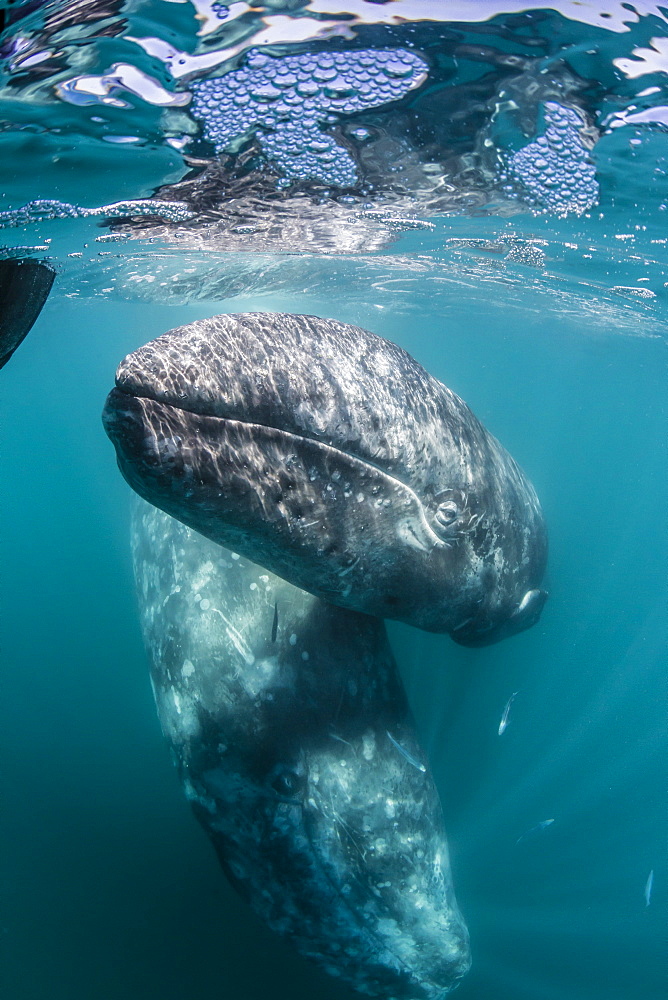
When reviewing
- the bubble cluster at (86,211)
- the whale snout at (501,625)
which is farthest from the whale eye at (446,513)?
the bubble cluster at (86,211)

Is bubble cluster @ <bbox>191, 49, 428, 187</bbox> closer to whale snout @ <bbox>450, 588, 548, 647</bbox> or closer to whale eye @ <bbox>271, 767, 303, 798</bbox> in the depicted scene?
whale snout @ <bbox>450, 588, 548, 647</bbox>

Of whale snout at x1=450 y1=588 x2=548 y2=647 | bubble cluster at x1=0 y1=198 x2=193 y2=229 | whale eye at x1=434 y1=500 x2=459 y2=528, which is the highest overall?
bubble cluster at x1=0 y1=198 x2=193 y2=229

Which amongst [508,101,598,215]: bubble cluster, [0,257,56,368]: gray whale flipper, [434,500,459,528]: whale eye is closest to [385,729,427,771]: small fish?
[434,500,459,528]: whale eye

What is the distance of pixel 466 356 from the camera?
61.7 m

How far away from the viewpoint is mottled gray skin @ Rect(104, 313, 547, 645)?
3.11m

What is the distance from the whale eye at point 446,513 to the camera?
443cm

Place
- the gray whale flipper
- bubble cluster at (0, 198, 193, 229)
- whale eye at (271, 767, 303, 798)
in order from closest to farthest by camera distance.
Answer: whale eye at (271, 767, 303, 798) → the gray whale flipper → bubble cluster at (0, 198, 193, 229)

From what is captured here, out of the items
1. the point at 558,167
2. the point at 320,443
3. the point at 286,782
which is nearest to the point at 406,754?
the point at 286,782

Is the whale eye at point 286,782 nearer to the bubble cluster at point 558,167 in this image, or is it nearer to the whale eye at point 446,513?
the whale eye at point 446,513

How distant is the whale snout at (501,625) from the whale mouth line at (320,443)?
1.29m

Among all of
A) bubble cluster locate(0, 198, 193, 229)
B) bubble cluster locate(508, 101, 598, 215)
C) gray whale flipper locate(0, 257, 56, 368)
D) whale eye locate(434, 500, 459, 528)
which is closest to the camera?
whale eye locate(434, 500, 459, 528)

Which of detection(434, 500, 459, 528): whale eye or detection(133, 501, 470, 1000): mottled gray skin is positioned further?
detection(133, 501, 470, 1000): mottled gray skin

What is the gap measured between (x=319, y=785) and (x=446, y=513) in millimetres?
2833

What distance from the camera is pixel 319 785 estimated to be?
4.97m
